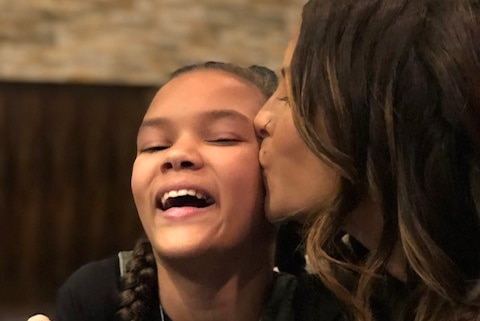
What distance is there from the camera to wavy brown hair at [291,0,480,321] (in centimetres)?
89

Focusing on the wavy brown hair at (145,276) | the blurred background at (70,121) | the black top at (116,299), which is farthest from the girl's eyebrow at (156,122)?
the blurred background at (70,121)

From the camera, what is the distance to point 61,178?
2510 mm

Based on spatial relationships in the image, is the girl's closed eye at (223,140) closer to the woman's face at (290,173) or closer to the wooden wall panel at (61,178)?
the woman's face at (290,173)

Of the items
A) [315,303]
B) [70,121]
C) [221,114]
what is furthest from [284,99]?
[70,121]

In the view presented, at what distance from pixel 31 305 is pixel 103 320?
147 centimetres

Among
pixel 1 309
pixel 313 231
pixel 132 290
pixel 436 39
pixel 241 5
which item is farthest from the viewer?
pixel 241 5

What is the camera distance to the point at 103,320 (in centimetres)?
112

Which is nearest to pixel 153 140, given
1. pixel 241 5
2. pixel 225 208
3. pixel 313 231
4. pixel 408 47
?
pixel 225 208

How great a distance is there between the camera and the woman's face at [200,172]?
39.9 inches

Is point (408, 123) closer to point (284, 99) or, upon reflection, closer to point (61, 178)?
point (284, 99)

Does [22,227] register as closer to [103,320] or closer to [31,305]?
[31,305]

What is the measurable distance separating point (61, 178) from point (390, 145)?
5.83 ft

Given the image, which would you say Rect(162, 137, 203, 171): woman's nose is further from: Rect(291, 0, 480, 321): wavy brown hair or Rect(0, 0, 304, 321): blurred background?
A: Rect(0, 0, 304, 321): blurred background

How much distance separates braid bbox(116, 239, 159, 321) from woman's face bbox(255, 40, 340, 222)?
219mm
